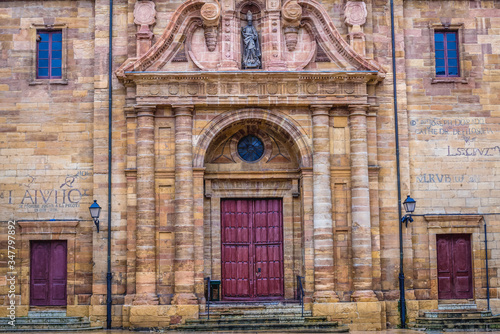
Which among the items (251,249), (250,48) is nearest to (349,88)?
(250,48)

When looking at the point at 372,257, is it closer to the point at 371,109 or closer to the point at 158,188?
the point at 371,109

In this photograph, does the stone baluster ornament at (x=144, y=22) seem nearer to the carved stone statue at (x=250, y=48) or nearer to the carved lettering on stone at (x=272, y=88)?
the carved stone statue at (x=250, y=48)

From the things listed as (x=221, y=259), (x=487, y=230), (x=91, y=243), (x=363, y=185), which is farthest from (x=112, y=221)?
(x=487, y=230)

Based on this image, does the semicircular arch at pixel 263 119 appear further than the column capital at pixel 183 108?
Yes

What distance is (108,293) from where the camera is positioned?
64.4 feet

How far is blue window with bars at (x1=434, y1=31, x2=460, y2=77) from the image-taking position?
21250 mm

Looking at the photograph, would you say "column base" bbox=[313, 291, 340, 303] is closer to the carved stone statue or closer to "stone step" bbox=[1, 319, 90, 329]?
"stone step" bbox=[1, 319, 90, 329]

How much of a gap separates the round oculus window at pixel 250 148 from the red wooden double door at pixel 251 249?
135 cm

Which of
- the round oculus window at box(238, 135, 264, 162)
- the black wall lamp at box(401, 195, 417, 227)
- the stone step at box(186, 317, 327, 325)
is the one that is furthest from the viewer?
the round oculus window at box(238, 135, 264, 162)

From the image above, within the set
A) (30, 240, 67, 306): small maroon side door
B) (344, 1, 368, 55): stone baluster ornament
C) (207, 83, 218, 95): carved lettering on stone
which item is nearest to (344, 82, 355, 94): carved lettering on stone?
(344, 1, 368, 55): stone baluster ornament

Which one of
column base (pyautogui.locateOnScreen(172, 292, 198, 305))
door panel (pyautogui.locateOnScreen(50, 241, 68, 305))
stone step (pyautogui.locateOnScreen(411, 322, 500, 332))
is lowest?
stone step (pyautogui.locateOnScreen(411, 322, 500, 332))

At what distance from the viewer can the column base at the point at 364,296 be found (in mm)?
19453

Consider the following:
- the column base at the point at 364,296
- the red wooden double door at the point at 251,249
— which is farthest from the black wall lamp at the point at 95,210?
the column base at the point at 364,296

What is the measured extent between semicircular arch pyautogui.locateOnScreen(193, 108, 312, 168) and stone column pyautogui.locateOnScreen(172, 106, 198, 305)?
497 millimetres
